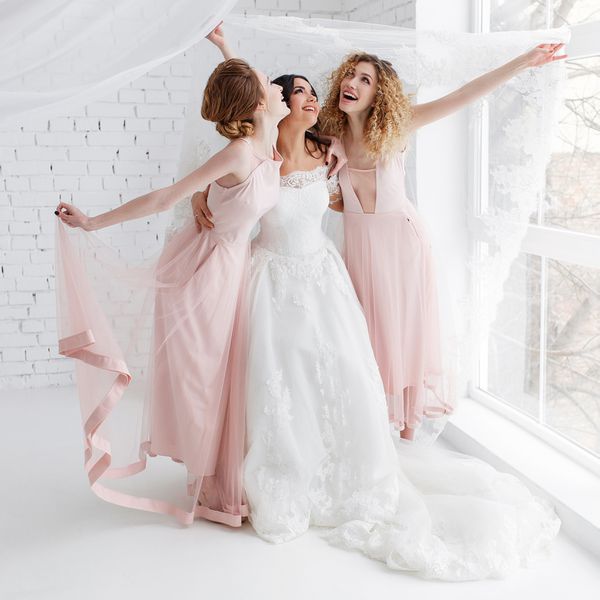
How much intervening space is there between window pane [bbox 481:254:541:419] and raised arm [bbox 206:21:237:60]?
144cm

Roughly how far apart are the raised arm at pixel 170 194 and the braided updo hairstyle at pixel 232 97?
0.07 meters

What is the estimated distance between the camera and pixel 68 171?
4414 mm

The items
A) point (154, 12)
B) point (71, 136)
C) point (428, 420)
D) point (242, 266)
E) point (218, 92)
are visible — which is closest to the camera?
point (154, 12)

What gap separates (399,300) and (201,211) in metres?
0.78

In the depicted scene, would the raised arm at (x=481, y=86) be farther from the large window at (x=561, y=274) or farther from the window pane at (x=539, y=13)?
the window pane at (x=539, y=13)

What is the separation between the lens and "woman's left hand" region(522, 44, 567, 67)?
8.77ft

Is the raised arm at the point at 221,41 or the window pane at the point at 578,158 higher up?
the raised arm at the point at 221,41

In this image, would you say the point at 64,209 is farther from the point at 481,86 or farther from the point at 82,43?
the point at 481,86

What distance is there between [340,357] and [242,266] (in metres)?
0.46

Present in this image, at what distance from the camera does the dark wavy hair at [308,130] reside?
9.20ft

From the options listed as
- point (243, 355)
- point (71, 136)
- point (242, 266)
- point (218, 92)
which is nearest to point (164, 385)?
point (243, 355)

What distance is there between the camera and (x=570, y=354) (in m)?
3.13

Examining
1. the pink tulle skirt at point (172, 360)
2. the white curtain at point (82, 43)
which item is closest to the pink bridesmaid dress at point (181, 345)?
the pink tulle skirt at point (172, 360)

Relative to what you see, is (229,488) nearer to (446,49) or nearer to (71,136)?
(446,49)
